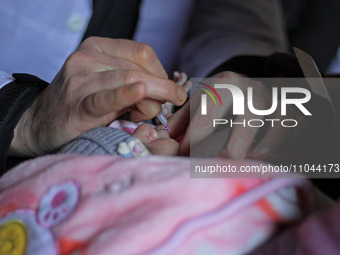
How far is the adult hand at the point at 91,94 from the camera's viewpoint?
451mm

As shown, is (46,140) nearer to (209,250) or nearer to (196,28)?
(209,250)

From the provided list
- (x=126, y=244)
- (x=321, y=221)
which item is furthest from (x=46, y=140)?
(x=321, y=221)

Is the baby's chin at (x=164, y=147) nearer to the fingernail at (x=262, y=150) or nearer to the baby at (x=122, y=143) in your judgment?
the baby at (x=122, y=143)

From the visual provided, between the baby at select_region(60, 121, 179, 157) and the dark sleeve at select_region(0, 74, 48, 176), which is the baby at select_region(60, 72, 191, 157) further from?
the dark sleeve at select_region(0, 74, 48, 176)

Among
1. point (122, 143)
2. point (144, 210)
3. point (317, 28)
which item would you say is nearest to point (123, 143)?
point (122, 143)

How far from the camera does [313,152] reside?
1.42 feet

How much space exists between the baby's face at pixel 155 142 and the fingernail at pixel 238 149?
0.08m

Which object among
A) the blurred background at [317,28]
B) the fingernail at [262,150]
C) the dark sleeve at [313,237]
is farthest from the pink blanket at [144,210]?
the blurred background at [317,28]

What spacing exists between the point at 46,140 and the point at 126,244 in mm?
315

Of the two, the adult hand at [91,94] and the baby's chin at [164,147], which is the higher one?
the adult hand at [91,94]

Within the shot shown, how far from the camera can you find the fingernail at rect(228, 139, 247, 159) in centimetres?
43

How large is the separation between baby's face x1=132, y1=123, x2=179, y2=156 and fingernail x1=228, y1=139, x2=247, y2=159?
0.08m

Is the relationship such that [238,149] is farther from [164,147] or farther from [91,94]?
[91,94]

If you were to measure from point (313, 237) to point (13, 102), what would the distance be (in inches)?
19.1
